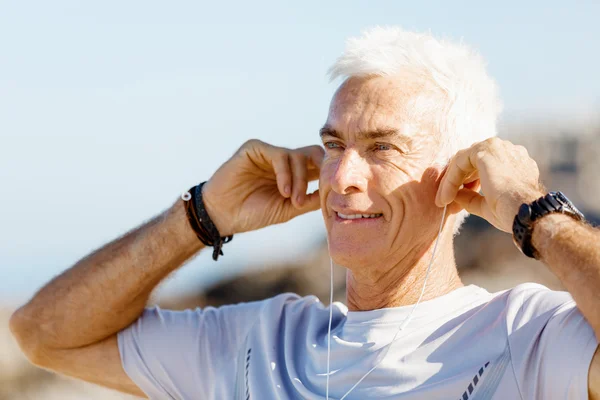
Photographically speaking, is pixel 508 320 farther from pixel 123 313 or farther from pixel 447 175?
pixel 123 313

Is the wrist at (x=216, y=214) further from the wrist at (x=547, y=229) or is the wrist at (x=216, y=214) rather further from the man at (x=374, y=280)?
the wrist at (x=547, y=229)

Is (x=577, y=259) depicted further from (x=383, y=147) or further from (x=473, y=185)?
(x=383, y=147)

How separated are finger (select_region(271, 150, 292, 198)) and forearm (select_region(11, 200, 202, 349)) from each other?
51 centimetres

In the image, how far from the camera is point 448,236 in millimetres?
4070

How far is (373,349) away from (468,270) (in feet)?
23.0

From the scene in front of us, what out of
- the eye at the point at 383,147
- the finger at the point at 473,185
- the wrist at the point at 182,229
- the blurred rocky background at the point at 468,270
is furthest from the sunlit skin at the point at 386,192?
the blurred rocky background at the point at 468,270

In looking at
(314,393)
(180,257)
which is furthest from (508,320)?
(180,257)

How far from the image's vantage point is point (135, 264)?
4.43m

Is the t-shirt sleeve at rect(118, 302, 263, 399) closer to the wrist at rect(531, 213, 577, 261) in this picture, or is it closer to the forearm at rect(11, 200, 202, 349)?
the forearm at rect(11, 200, 202, 349)

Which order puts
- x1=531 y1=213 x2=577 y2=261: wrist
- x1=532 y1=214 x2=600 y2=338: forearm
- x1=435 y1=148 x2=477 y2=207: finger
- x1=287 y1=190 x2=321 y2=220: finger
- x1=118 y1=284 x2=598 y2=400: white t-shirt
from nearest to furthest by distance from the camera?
1. x1=532 y1=214 x2=600 y2=338: forearm
2. x1=531 y1=213 x2=577 y2=261: wrist
3. x1=118 y1=284 x2=598 y2=400: white t-shirt
4. x1=435 y1=148 x2=477 y2=207: finger
5. x1=287 y1=190 x2=321 y2=220: finger

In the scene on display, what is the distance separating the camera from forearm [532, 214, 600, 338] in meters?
3.03

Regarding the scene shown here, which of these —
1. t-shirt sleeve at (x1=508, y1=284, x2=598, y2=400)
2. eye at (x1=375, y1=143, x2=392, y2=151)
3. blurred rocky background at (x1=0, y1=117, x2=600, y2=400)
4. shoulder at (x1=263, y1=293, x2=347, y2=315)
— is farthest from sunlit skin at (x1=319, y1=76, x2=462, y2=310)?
blurred rocky background at (x1=0, y1=117, x2=600, y2=400)

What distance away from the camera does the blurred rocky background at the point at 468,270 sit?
10086 mm

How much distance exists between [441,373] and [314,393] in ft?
1.94
